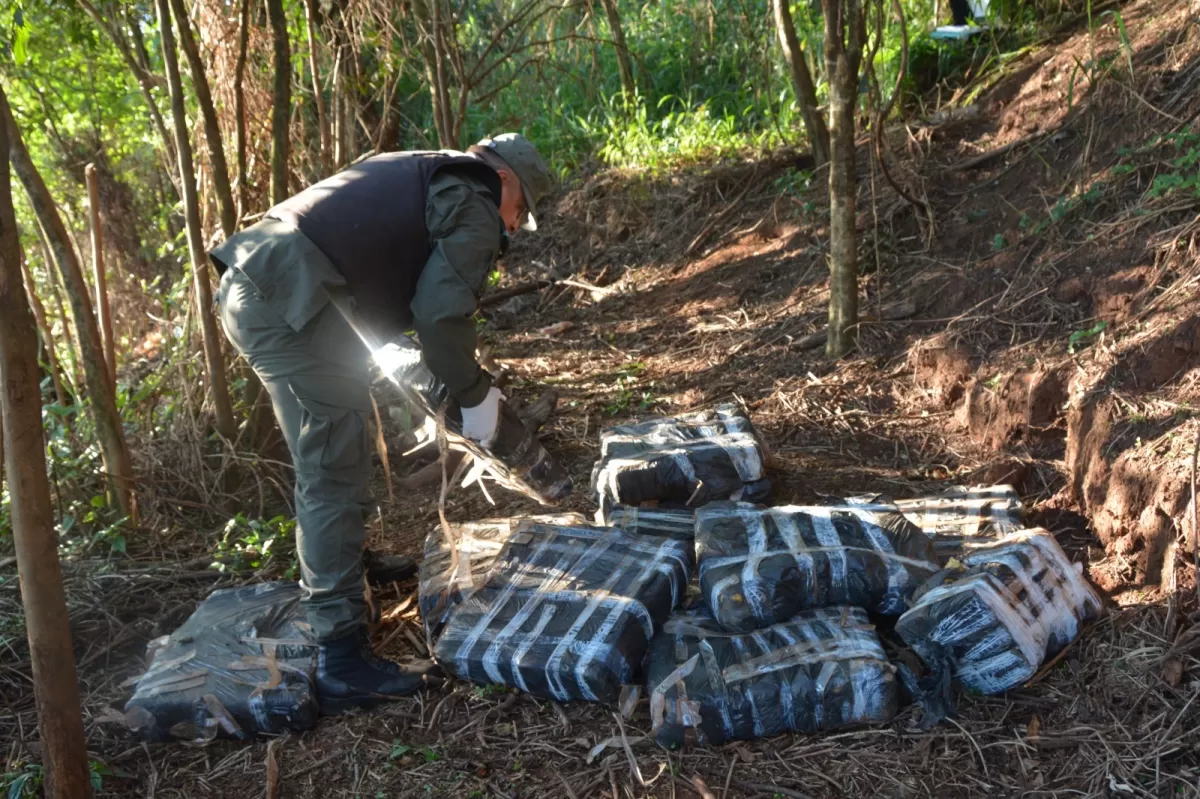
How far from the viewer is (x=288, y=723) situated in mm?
2625

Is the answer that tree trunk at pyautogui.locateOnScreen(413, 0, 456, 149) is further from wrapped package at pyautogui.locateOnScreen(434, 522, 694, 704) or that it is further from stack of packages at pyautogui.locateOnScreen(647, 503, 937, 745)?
stack of packages at pyautogui.locateOnScreen(647, 503, 937, 745)

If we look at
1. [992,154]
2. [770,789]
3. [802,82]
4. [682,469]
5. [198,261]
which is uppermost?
[802,82]

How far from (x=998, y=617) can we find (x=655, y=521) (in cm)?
114

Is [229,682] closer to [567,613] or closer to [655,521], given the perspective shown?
[567,613]

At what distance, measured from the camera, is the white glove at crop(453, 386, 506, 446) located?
303cm

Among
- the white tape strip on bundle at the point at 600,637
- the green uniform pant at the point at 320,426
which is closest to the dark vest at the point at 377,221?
the green uniform pant at the point at 320,426

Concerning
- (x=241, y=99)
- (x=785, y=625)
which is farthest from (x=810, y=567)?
(x=241, y=99)

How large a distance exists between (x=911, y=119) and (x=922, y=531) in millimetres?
4092

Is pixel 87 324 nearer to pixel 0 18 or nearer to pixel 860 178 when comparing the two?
pixel 0 18

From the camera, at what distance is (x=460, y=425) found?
316cm

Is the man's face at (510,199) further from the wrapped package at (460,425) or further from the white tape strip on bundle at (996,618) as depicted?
the white tape strip on bundle at (996,618)

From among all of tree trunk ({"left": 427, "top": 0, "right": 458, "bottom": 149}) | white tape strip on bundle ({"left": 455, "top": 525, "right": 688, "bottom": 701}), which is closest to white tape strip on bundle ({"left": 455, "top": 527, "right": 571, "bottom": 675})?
white tape strip on bundle ({"left": 455, "top": 525, "right": 688, "bottom": 701})

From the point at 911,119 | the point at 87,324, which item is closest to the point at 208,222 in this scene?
the point at 87,324

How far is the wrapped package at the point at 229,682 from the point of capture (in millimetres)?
2600
